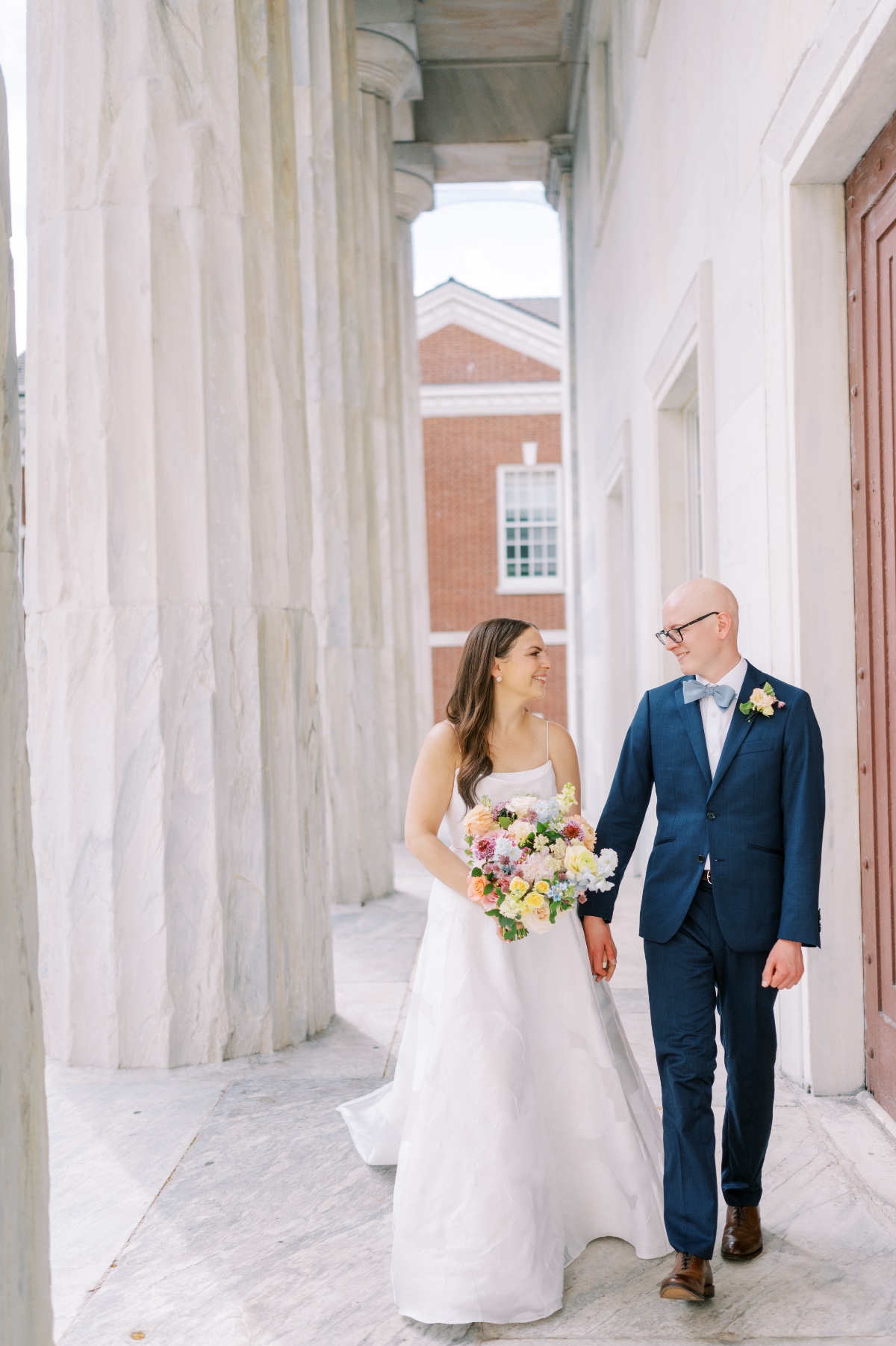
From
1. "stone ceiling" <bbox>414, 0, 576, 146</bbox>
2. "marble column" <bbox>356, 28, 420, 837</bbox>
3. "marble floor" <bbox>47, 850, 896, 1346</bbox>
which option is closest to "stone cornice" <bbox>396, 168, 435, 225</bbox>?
"stone ceiling" <bbox>414, 0, 576, 146</bbox>

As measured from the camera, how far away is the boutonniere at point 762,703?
3.24 meters

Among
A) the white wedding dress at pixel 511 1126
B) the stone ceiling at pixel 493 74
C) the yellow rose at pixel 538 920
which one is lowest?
the white wedding dress at pixel 511 1126

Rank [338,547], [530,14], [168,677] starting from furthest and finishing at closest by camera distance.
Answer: [530,14] < [338,547] < [168,677]

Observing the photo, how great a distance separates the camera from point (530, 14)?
14633 mm

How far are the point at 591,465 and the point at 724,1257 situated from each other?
12.5 meters

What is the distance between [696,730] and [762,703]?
216 millimetres

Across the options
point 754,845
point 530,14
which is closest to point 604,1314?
point 754,845

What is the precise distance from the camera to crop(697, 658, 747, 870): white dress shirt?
3.35m

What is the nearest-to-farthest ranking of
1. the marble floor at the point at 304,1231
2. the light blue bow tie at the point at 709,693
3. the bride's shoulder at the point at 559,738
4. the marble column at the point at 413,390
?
the marble floor at the point at 304,1231, the light blue bow tie at the point at 709,693, the bride's shoulder at the point at 559,738, the marble column at the point at 413,390

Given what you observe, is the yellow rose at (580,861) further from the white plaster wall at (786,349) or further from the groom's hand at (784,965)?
the white plaster wall at (786,349)

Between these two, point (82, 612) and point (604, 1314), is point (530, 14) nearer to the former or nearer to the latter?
point (82, 612)

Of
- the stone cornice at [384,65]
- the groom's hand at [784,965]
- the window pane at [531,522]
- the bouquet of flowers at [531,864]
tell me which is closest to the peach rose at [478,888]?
the bouquet of flowers at [531,864]

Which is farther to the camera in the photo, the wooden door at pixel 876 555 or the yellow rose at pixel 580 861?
the wooden door at pixel 876 555

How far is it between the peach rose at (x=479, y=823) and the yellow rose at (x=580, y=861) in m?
0.25
